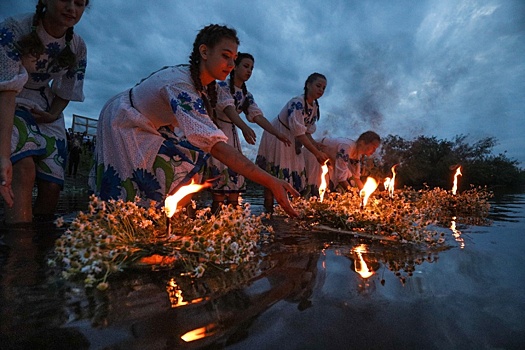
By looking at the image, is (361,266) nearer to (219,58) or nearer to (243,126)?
(219,58)

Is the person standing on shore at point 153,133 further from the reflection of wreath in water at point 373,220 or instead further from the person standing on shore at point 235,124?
the person standing on shore at point 235,124

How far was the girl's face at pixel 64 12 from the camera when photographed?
3.22 metres

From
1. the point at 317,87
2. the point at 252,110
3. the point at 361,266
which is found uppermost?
the point at 317,87

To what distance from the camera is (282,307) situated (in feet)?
5.08

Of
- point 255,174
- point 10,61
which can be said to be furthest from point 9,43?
point 255,174

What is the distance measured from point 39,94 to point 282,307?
12.6 ft

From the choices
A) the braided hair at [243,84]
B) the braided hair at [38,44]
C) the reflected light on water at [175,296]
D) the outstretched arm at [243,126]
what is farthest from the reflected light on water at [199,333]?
the braided hair at [243,84]

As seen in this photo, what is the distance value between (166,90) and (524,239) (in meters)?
3.81

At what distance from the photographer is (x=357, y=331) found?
134cm

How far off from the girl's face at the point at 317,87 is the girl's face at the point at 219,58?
410 centimetres

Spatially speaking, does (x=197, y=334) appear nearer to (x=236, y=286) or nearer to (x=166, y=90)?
(x=236, y=286)

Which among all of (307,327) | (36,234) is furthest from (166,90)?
(307,327)

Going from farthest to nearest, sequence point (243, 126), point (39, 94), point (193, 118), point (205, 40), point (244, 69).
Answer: point (244, 69)
point (243, 126)
point (39, 94)
point (205, 40)
point (193, 118)

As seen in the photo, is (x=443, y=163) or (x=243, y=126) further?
(x=443, y=163)
